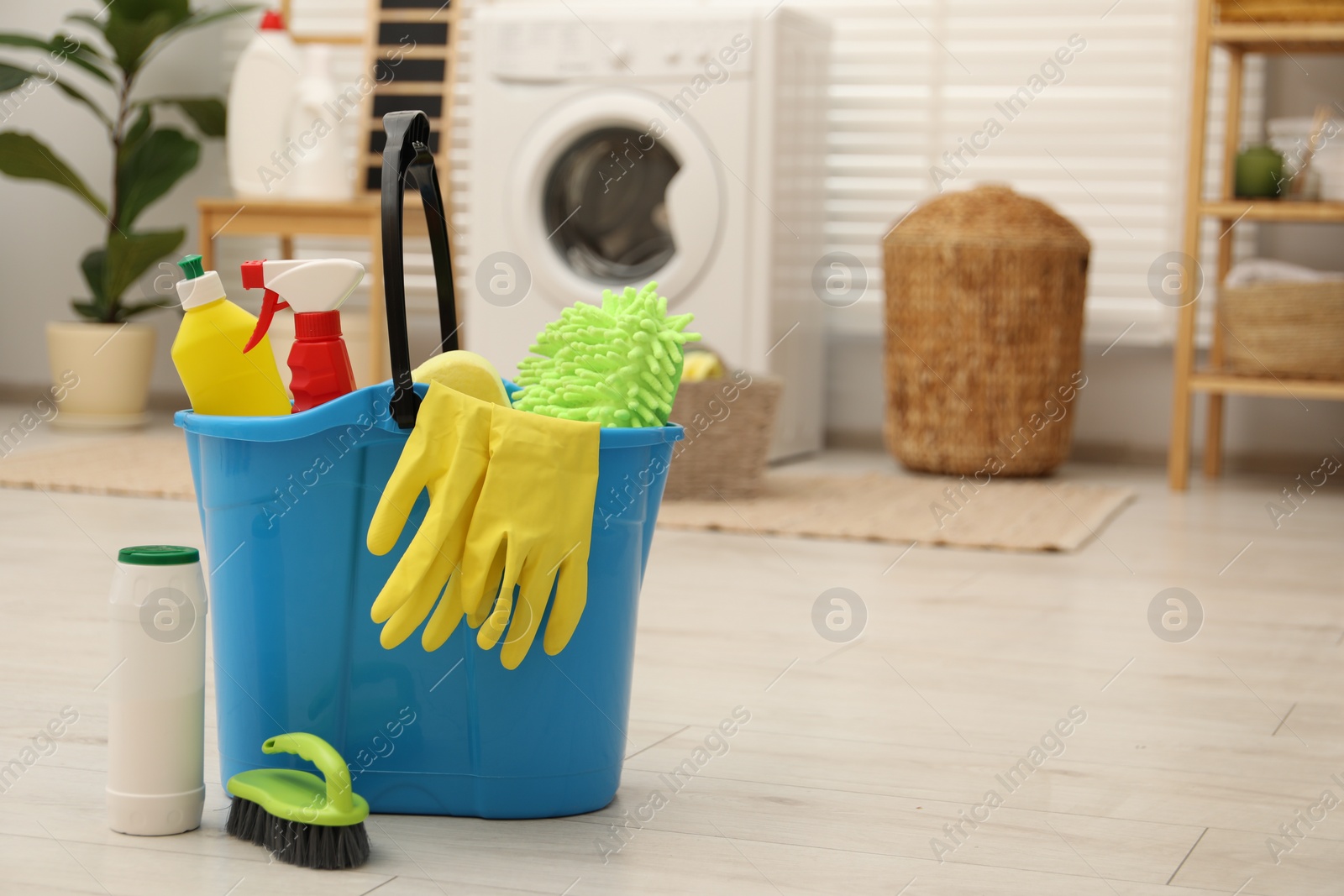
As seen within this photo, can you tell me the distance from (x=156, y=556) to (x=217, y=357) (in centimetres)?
15

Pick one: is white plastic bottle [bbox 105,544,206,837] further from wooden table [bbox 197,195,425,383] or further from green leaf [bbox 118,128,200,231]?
green leaf [bbox 118,128,200,231]

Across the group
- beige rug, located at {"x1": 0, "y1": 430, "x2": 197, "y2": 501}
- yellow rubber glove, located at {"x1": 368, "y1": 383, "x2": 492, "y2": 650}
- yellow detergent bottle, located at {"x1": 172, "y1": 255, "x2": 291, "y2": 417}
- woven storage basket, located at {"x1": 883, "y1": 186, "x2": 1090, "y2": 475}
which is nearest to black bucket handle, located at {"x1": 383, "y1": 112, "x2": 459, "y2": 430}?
yellow rubber glove, located at {"x1": 368, "y1": 383, "x2": 492, "y2": 650}

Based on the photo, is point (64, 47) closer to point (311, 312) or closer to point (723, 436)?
point (723, 436)

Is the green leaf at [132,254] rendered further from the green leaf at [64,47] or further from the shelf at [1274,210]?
the shelf at [1274,210]

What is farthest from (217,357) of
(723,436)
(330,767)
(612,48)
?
(612,48)

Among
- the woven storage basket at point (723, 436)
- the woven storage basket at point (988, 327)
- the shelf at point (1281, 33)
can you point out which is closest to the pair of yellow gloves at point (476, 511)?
the woven storage basket at point (723, 436)

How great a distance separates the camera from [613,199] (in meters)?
3.00

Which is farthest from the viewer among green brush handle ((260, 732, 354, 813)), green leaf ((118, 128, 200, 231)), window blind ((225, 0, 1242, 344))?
green leaf ((118, 128, 200, 231))

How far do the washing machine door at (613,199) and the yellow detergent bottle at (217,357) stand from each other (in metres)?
1.86

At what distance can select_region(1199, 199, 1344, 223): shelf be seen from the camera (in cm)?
265

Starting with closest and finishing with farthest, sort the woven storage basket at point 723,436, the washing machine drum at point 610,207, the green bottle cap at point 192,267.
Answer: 1. the green bottle cap at point 192,267
2. the woven storage basket at point 723,436
3. the washing machine drum at point 610,207

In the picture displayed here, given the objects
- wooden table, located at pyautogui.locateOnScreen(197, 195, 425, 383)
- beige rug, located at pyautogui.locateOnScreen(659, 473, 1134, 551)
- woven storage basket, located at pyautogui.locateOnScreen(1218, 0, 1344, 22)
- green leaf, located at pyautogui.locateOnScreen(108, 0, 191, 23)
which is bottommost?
beige rug, located at pyautogui.locateOnScreen(659, 473, 1134, 551)

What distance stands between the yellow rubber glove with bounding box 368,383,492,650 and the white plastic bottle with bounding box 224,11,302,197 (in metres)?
2.41

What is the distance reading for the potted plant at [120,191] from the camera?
10.6 feet
